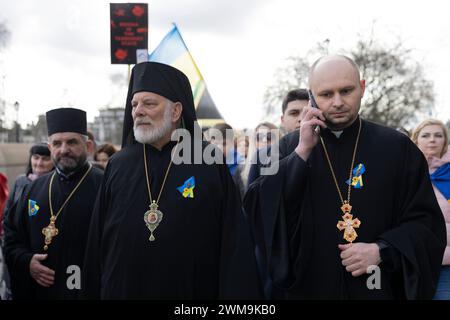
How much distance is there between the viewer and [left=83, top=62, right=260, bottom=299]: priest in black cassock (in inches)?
129

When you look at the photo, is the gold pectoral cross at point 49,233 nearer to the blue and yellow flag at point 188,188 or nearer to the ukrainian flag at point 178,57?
the blue and yellow flag at point 188,188

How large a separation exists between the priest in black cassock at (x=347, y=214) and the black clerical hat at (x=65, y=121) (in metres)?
2.20

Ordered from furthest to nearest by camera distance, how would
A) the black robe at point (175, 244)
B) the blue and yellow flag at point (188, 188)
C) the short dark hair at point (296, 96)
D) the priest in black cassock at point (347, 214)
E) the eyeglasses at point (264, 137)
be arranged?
the eyeglasses at point (264, 137) → the short dark hair at point (296, 96) → the blue and yellow flag at point (188, 188) → the black robe at point (175, 244) → the priest in black cassock at point (347, 214)

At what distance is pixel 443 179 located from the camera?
4.54 meters

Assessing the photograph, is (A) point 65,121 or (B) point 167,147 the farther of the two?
(A) point 65,121

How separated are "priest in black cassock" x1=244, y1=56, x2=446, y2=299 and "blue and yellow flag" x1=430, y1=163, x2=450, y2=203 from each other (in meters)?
1.40

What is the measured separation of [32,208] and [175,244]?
1864 millimetres

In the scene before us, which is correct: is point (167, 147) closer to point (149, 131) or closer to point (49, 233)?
point (149, 131)

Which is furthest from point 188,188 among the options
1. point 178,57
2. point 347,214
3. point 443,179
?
point 178,57

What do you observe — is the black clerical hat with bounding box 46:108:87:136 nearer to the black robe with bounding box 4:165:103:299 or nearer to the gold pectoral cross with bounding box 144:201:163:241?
the black robe with bounding box 4:165:103:299

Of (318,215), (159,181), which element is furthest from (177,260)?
(318,215)

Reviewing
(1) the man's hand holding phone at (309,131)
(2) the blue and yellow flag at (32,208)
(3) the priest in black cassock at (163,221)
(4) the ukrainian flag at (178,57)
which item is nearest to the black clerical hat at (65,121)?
(2) the blue and yellow flag at (32,208)

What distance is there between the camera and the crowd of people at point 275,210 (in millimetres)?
3066
